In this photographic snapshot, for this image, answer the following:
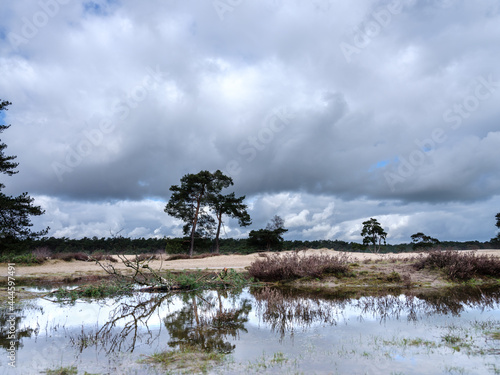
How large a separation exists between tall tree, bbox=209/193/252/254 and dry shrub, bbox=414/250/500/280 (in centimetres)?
3024

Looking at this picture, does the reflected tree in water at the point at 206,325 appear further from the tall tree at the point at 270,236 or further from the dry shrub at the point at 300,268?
the tall tree at the point at 270,236

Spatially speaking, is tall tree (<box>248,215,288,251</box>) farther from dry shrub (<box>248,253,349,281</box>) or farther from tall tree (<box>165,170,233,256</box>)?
dry shrub (<box>248,253,349,281</box>)

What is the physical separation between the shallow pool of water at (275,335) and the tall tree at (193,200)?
1259 inches

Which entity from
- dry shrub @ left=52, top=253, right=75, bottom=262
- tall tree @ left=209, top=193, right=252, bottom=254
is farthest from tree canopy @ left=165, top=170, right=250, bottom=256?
dry shrub @ left=52, top=253, right=75, bottom=262

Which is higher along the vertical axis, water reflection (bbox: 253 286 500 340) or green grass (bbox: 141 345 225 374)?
green grass (bbox: 141 345 225 374)

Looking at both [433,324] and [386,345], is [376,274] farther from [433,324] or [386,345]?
[386,345]

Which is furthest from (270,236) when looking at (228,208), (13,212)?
(13,212)

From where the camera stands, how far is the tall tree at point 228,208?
43.9 meters

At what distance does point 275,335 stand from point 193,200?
123ft

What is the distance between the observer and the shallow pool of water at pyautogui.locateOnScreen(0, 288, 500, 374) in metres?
4.74

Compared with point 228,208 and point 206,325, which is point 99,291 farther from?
point 228,208

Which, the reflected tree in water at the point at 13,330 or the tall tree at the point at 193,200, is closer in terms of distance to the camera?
the reflected tree in water at the point at 13,330

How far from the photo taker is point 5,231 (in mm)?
27281

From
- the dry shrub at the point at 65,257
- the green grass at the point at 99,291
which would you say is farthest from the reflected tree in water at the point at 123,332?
the dry shrub at the point at 65,257
